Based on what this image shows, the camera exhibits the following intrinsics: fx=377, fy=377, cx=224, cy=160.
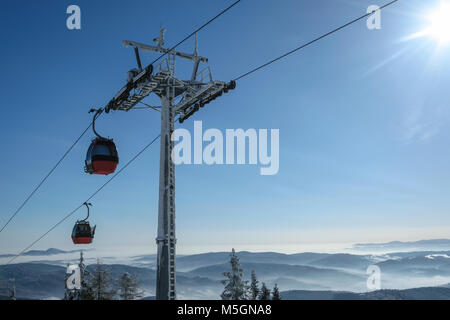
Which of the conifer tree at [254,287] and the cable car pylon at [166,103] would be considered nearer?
the cable car pylon at [166,103]

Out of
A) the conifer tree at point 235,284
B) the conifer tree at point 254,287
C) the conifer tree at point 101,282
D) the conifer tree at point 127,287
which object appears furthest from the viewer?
the conifer tree at point 127,287

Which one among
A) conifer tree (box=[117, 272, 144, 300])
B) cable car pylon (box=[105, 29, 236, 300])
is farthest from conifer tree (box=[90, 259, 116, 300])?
cable car pylon (box=[105, 29, 236, 300])

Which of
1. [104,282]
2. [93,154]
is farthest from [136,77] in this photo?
[104,282]

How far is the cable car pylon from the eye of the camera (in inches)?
584

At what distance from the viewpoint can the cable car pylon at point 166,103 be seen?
14844 mm

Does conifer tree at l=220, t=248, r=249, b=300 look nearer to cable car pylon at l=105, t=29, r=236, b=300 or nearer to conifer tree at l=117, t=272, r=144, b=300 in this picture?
conifer tree at l=117, t=272, r=144, b=300

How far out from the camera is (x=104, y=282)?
57344 millimetres

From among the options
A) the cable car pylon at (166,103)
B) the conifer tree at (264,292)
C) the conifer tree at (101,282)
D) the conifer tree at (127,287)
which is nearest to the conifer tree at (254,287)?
the conifer tree at (264,292)

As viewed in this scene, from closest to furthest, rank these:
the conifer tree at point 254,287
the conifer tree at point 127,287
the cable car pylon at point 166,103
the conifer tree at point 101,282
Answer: the cable car pylon at point 166,103
the conifer tree at point 254,287
the conifer tree at point 101,282
the conifer tree at point 127,287

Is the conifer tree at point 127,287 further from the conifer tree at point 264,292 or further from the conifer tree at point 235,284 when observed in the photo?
the conifer tree at point 264,292

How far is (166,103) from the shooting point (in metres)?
16.8

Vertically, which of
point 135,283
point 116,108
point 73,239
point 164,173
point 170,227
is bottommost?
point 135,283
